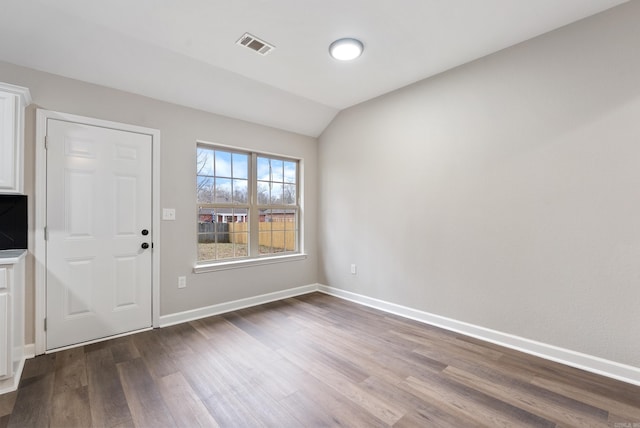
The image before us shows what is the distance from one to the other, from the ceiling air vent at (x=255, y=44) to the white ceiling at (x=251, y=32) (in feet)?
0.16

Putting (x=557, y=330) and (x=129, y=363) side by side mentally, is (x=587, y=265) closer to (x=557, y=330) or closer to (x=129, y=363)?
(x=557, y=330)

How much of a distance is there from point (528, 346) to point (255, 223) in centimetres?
324

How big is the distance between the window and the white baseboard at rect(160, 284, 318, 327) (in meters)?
0.56

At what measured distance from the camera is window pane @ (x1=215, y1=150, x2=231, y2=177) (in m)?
3.67

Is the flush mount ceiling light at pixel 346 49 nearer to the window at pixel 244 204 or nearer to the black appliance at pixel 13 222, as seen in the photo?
the window at pixel 244 204

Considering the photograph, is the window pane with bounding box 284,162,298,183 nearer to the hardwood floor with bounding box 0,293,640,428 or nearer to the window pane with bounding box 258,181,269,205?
the window pane with bounding box 258,181,269,205

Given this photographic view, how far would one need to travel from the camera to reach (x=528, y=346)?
2.51 m

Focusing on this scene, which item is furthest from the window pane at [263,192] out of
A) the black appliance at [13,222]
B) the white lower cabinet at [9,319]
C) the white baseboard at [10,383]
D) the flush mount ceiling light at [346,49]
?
the white baseboard at [10,383]

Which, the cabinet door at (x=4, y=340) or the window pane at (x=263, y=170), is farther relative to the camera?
the window pane at (x=263, y=170)

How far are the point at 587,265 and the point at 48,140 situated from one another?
15.0ft

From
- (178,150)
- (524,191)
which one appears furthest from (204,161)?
(524,191)

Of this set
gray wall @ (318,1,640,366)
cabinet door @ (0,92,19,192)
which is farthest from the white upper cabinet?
gray wall @ (318,1,640,366)

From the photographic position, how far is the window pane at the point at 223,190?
12.1ft

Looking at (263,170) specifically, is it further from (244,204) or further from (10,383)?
(10,383)
